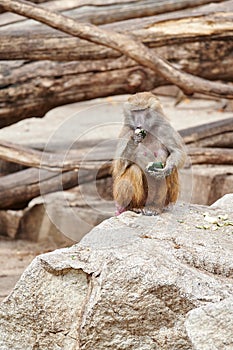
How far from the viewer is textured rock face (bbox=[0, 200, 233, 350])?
14.0 ft

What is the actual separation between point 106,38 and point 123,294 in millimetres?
3259

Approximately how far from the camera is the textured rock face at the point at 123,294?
427 centimetres

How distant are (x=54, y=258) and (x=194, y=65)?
3.96m

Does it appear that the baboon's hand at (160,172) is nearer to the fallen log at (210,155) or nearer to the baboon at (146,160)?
the baboon at (146,160)

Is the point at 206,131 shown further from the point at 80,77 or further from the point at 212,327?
the point at 212,327

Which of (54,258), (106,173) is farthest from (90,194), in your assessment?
(54,258)

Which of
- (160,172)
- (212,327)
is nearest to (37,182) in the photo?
(160,172)

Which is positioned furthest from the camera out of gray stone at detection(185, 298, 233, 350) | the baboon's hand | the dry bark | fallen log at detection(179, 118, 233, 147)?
the dry bark

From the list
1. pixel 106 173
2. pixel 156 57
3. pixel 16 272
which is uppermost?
pixel 156 57

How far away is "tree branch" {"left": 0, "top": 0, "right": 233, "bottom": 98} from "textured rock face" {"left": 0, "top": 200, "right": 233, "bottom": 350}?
2.53 meters

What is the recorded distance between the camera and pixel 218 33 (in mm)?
7484

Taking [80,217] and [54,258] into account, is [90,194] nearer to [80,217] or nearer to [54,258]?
[80,217]

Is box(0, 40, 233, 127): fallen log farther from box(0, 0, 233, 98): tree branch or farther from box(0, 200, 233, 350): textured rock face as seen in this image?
box(0, 200, 233, 350): textured rock face

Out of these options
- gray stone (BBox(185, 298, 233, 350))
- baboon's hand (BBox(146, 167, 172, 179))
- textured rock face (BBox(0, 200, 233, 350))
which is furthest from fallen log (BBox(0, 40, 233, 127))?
gray stone (BBox(185, 298, 233, 350))
